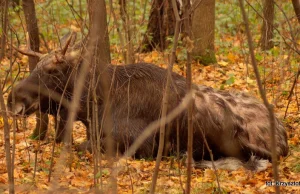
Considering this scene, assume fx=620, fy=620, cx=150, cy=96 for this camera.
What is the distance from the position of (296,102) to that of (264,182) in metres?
3.07

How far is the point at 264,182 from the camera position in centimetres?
617

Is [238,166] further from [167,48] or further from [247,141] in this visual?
[167,48]

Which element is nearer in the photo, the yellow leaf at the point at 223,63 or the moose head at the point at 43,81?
the moose head at the point at 43,81

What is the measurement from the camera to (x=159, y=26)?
12633mm

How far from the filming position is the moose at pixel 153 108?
23.7ft

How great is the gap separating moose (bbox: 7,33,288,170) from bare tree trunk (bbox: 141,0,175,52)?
4.63m

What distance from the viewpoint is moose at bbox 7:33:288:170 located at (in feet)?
23.7

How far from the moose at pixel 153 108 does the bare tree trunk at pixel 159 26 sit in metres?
4.63

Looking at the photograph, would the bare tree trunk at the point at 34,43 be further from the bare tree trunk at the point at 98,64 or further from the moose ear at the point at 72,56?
the bare tree trunk at the point at 98,64

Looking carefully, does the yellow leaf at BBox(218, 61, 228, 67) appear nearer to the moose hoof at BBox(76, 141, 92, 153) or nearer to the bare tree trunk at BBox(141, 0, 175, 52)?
the bare tree trunk at BBox(141, 0, 175, 52)

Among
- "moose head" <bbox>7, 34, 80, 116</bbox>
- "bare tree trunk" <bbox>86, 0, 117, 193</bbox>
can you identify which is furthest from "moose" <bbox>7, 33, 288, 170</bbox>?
"bare tree trunk" <bbox>86, 0, 117, 193</bbox>

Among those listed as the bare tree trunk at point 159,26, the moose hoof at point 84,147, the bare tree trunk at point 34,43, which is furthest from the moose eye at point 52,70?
the bare tree trunk at point 159,26

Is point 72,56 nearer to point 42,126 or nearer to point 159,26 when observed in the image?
point 42,126

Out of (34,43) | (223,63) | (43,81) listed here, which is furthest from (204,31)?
(43,81)
